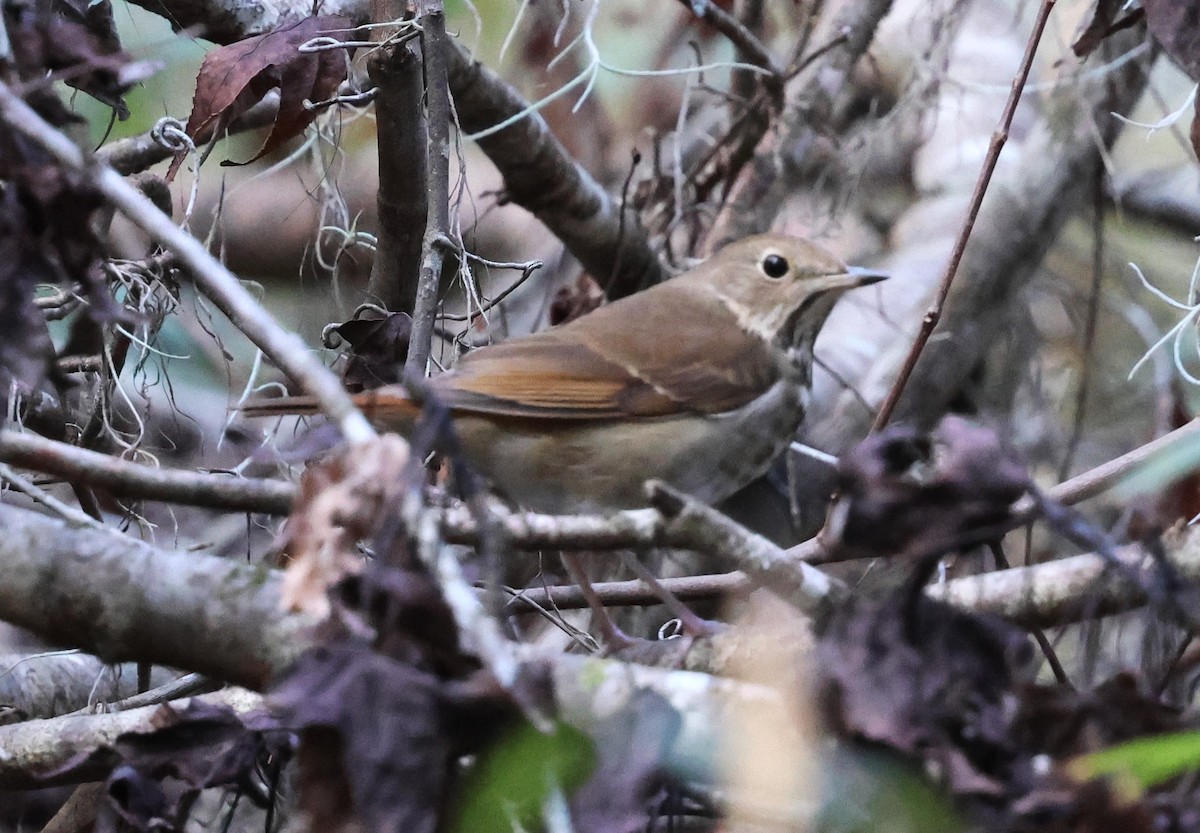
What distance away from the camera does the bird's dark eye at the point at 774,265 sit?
3299mm

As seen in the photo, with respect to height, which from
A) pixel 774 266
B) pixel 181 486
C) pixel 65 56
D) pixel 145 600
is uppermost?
pixel 65 56

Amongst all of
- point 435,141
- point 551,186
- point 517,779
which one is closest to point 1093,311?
point 551,186

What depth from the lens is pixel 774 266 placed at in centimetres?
331

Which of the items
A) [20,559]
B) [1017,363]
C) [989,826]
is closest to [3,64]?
[20,559]

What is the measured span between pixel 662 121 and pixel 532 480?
10.5 feet

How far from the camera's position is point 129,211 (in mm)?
1471

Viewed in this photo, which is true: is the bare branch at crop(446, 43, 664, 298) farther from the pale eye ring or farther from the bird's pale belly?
the bird's pale belly

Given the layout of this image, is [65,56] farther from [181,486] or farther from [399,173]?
[399,173]

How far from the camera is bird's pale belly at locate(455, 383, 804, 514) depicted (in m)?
2.77

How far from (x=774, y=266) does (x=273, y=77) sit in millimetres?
1352

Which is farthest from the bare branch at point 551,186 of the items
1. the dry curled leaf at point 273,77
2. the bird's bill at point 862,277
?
the bird's bill at point 862,277

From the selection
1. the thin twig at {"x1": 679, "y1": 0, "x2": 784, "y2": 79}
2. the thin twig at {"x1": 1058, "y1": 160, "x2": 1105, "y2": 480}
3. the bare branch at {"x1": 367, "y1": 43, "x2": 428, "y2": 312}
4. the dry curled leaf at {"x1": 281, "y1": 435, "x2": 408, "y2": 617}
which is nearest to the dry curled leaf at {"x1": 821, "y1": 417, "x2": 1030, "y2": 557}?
the dry curled leaf at {"x1": 281, "y1": 435, "x2": 408, "y2": 617}

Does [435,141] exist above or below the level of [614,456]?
above

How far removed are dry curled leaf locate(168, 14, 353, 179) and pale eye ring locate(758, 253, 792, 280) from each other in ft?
3.88
